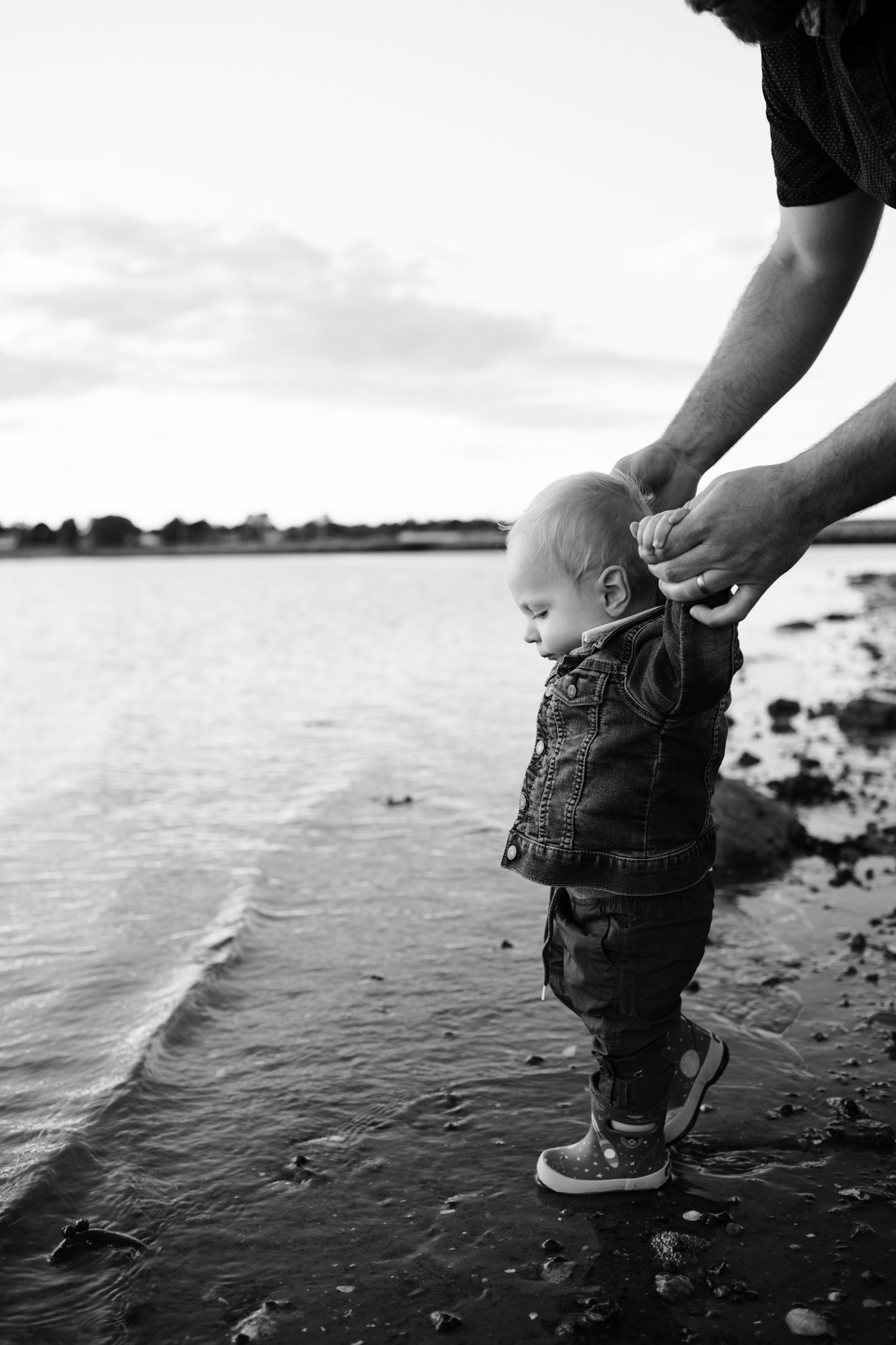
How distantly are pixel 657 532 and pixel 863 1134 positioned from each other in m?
2.05

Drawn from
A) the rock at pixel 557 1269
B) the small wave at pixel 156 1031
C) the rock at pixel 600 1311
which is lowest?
the small wave at pixel 156 1031

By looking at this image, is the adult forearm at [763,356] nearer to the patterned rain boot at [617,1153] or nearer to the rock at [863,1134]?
the patterned rain boot at [617,1153]

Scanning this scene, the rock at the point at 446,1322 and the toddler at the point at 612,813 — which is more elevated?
the toddler at the point at 612,813

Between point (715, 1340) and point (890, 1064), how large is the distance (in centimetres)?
155

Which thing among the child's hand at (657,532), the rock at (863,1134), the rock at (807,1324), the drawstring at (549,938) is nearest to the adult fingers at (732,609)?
the child's hand at (657,532)

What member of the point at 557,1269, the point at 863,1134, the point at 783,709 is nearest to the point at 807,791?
the point at 783,709

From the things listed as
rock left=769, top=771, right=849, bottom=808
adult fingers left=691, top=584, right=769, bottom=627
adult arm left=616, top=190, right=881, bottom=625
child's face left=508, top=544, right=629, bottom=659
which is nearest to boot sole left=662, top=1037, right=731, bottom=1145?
child's face left=508, top=544, right=629, bottom=659

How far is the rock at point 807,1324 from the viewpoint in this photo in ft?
7.89

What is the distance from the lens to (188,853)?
7035 millimetres

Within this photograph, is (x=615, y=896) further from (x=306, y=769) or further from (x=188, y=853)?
(x=306, y=769)

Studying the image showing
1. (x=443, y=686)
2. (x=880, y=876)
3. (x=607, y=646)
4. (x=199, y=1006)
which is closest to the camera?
(x=607, y=646)

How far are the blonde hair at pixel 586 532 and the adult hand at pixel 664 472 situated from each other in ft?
1.24

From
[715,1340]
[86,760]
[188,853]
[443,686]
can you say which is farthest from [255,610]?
[715,1340]

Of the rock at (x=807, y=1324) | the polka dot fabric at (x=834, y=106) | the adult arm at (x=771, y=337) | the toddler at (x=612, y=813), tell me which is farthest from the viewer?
the adult arm at (x=771, y=337)
